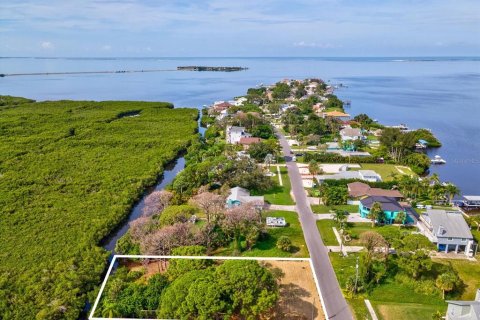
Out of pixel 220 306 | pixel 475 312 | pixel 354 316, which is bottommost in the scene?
pixel 354 316

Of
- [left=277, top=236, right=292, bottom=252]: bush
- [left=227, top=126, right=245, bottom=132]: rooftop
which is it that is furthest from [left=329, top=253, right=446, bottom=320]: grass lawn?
[left=227, top=126, right=245, bottom=132]: rooftop

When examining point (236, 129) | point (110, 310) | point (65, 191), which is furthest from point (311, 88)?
point (110, 310)

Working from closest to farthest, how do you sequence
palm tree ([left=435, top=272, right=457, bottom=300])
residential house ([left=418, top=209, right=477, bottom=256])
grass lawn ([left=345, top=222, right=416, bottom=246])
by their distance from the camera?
palm tree ([left=435, top=272, right=457, bottom=300]) → residential house ([left=418, top=209, right=477, bottom=256]) → grass lawn ([left=345, top=222, right=416, bottom=246])

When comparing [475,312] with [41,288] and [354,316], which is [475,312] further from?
[41,288]

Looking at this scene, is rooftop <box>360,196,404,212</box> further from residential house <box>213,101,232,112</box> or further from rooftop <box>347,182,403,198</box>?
residential house <box>213,101,232,112</box>

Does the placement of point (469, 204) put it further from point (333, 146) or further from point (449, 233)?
point (333, 146)

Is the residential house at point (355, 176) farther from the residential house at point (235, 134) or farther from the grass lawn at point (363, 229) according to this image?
the residential house at point (235, 134)

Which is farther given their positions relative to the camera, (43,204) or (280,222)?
(43,204)

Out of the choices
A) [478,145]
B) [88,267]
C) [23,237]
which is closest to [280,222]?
[88,267]
